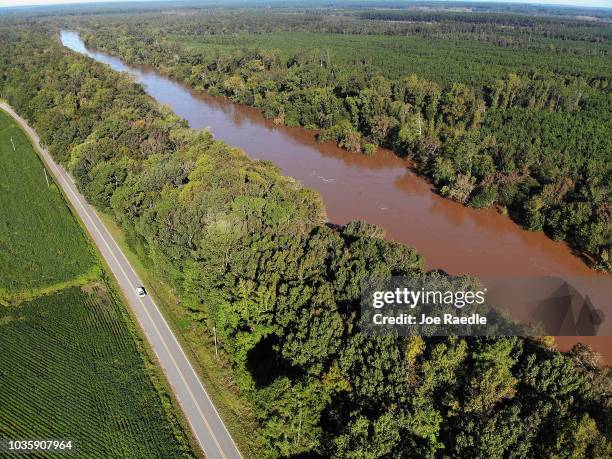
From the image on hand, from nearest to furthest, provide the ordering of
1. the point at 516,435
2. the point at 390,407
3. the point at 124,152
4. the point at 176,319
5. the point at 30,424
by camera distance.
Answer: the point at 516,435, the point at 390,407, the point at 30,424, the point at 176,319, the point at 124,152

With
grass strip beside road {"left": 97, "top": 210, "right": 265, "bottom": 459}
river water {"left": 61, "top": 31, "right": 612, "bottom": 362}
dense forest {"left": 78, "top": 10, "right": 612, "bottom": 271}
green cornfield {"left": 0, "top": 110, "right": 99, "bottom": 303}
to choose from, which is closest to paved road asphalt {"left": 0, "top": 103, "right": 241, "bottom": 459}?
grass strip beside road {"left": 97, "top": 210, "right": 265, "bottom": 459}

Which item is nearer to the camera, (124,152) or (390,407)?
(390,407)

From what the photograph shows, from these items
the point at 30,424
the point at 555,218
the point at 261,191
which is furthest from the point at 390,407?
the point at 555,218

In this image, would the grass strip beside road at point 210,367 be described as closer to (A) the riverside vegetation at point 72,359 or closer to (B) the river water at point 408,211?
(A) the riverside vegetation at point 72,359

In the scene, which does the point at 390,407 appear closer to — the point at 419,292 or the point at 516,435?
the point at 516,435

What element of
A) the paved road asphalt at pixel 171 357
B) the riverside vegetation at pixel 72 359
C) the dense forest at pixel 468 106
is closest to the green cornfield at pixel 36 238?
the riverside vegetation at pixel 72 359
